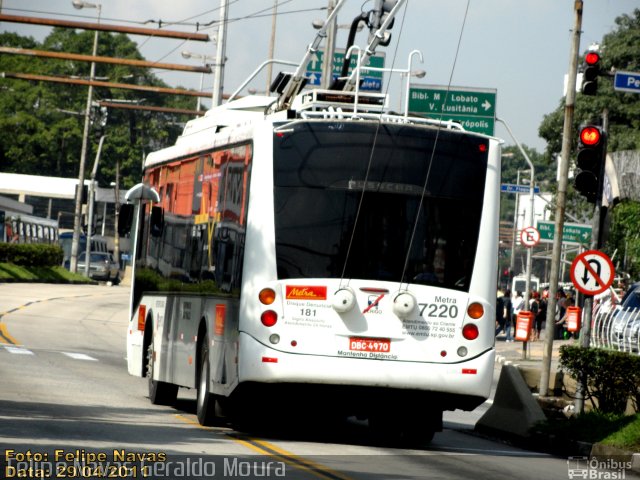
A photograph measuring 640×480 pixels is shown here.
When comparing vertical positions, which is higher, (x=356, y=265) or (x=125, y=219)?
(x=125, y=219)

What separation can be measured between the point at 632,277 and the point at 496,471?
113 ft

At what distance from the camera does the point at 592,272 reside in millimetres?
19609

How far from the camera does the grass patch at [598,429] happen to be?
15000mm

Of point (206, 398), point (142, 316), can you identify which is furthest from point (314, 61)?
point (206, 398)

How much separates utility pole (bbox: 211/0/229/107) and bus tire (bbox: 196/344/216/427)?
2861 cm

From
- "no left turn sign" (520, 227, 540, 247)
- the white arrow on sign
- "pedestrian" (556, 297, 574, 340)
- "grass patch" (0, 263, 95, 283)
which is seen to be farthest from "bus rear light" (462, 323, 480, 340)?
"grass patch" (0, 263, 95, 283)

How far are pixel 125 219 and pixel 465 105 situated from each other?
16.4 metres

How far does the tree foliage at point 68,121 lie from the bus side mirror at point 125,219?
101047 millimetres

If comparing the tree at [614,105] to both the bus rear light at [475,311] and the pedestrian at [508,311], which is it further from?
the bus rear light at [475,311]

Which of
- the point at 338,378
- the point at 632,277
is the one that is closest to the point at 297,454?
the point at 338,378

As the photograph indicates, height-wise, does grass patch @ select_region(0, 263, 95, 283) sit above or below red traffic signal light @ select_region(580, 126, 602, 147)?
below

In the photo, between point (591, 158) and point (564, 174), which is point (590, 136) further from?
point (564, 174)

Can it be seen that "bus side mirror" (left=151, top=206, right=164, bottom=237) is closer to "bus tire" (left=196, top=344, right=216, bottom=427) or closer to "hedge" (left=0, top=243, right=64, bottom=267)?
"bus tire" (left=196, top=344, right=216, bottom=427)

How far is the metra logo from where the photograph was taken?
1409cm
